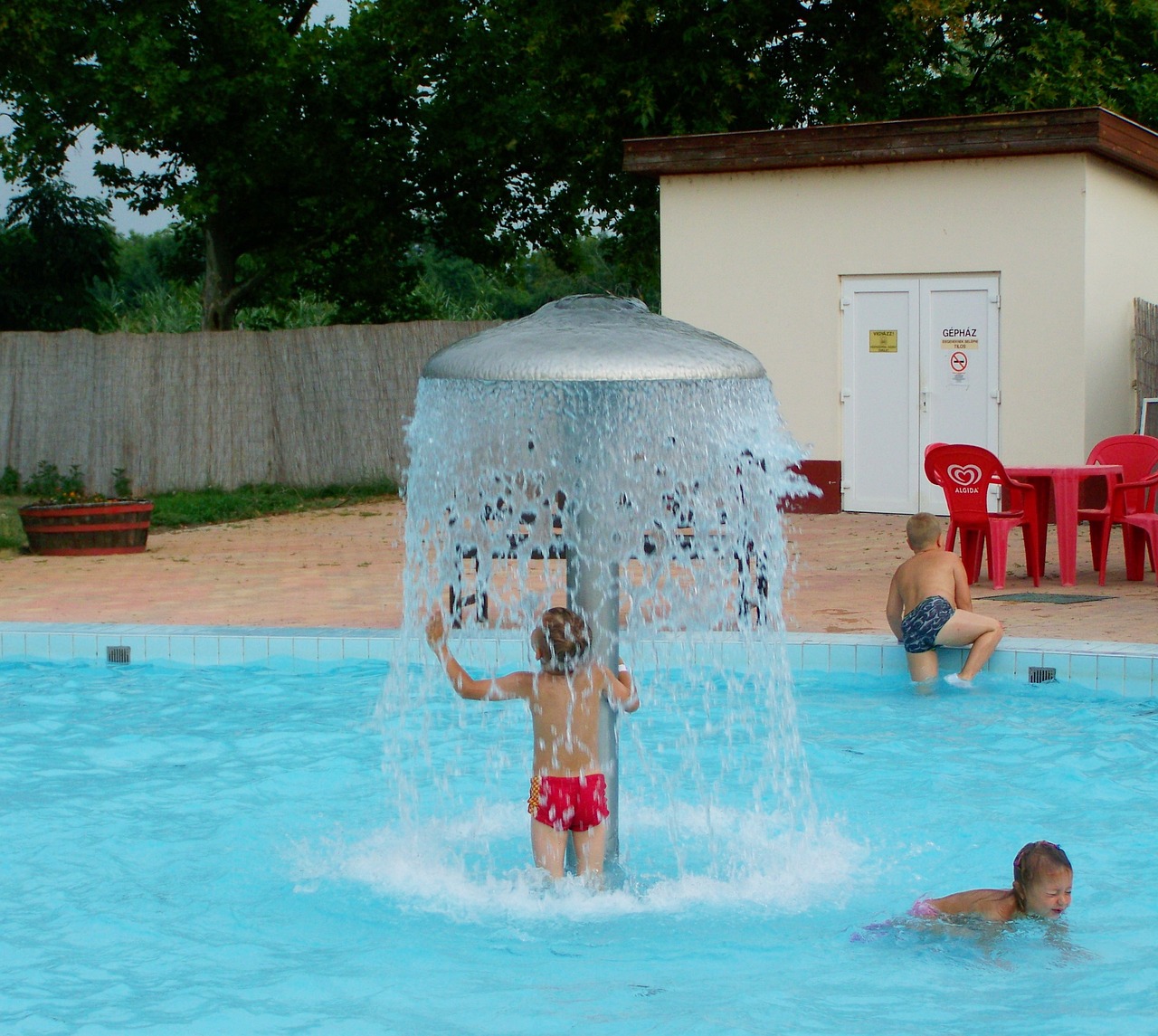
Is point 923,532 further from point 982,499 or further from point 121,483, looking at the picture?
point 121,483

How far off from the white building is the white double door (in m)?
0.02

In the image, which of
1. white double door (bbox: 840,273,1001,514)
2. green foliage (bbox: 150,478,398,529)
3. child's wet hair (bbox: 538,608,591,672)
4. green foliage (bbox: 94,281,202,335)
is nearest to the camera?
child's wet hair (bbox: 538,608,591,672)

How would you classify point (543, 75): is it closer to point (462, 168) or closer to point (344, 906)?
point (462, 168)

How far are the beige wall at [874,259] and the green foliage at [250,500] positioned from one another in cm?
462

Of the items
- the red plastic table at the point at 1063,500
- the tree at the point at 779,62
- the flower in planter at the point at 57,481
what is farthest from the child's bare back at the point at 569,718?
the tree at the point at 779,62

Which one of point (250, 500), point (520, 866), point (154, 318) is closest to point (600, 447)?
point (520, 866)

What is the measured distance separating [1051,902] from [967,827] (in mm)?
1687

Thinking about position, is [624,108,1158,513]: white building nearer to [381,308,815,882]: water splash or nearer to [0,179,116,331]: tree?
[381,308,815,882]: water splash

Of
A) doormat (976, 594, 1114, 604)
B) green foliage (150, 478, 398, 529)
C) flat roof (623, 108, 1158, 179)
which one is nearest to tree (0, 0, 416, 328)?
green foliage (150, 478, 398, 529)

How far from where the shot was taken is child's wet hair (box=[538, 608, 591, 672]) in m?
4.45

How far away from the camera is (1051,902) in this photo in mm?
4254

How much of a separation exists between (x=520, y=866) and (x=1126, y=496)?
20.9 feet

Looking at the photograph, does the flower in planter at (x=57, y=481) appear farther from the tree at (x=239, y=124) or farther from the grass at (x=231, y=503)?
the tree at (x=239, y=124)

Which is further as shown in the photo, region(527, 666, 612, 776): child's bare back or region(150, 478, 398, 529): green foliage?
region(150, 478, 398, 529): green foliage
